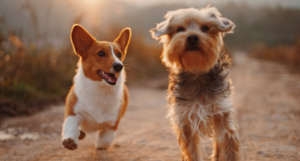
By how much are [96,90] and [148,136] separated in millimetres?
1717

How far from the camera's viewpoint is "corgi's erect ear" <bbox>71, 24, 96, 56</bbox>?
377 cm

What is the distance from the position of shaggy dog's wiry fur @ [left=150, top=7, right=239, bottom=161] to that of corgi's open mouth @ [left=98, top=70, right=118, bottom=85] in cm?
87

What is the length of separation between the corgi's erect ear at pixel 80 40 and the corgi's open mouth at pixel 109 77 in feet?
1.67

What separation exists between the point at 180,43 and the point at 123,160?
1.95 meters

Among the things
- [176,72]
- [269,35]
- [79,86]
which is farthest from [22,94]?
[269,35]

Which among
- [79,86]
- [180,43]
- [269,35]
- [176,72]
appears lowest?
[79,86]

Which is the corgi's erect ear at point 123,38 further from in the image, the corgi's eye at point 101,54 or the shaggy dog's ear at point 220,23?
the shaggy dog's ear at point 220,23

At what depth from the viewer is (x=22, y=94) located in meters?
6.45

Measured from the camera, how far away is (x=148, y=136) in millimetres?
4895

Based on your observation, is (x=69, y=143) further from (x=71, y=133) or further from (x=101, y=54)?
(x=101, y=54)

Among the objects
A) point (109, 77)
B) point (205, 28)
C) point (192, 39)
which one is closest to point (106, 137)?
point (109, 77)

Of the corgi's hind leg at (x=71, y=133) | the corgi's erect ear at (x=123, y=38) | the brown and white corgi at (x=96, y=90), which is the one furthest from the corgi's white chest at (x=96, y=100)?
the corgi's erect ear at (x=123, y=38)

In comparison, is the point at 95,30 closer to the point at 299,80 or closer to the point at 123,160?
the point at 123,160

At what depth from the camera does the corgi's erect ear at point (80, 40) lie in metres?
3.77
